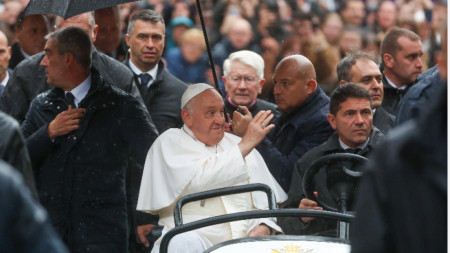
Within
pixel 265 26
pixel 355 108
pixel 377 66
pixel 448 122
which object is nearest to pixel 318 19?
pixel 265 26

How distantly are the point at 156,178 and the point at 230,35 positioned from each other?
3958mm

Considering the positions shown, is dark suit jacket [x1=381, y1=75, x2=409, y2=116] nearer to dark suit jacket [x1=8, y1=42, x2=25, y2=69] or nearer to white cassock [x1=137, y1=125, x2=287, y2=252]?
white cassock [x1=137, y1=125, x2=287, y2=252]

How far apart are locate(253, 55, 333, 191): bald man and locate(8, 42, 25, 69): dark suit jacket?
79.0 inches

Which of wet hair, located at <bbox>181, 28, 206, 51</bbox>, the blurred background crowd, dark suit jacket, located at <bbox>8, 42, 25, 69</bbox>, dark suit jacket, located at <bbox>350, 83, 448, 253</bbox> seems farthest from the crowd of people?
dark suit jacket, located at <bbox>350, 83, 448, 253</bbox>

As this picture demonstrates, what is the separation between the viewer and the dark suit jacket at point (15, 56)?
7.50m

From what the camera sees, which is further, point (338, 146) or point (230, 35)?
point (230, 35)

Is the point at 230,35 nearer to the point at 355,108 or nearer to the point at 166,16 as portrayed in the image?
the point at 166,16

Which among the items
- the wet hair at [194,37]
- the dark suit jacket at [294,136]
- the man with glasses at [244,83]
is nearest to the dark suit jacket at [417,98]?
the dark suit jacket at [294,136]

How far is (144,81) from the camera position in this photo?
6656mm

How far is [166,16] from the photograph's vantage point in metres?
11.0

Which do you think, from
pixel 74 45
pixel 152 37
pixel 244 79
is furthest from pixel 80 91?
pixel 244 79

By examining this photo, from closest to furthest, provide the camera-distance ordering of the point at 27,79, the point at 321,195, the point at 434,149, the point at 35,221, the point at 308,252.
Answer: the point at 434,149 < the point at 35,221 < the point at 308,252 < the point at 321,195 < the point at 27,79

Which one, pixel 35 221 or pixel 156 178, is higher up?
pixel 35 221

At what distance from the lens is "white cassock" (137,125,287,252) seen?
18.3 ft
